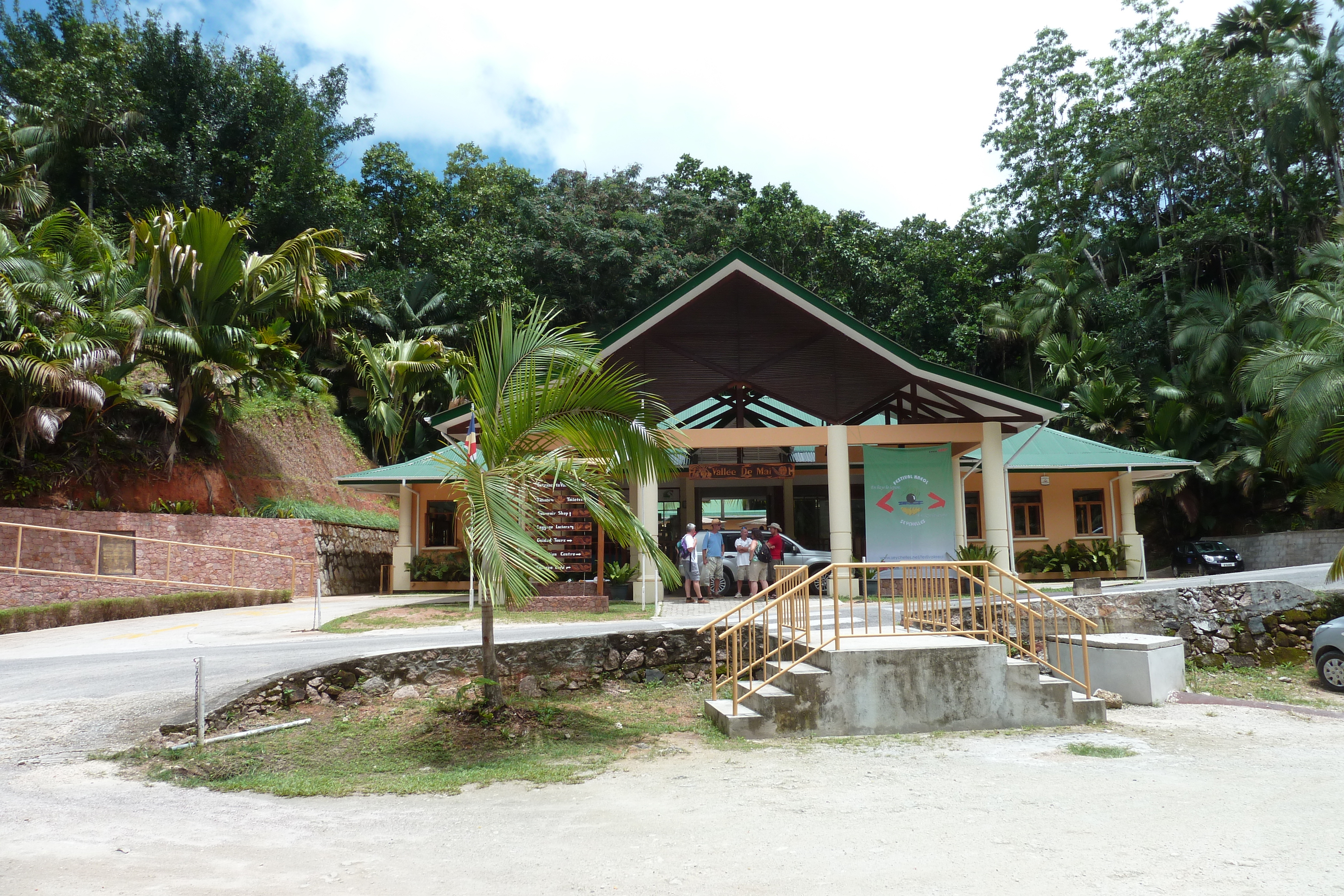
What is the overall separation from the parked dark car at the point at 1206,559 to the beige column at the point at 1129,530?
12.8ft

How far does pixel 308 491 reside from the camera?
28.2 meters

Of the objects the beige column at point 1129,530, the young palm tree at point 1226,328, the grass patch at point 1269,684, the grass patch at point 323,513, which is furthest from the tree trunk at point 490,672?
the young palm tree at point 1226,328

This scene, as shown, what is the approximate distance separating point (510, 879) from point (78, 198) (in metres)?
35.8

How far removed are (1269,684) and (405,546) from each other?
1900 centimetres

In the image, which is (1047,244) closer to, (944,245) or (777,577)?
(944,245)

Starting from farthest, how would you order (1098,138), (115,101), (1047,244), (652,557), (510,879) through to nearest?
(1047,244)
(1098,138)
(115,101)
(652,557)
(510,879)

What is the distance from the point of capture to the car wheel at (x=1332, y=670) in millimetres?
11609

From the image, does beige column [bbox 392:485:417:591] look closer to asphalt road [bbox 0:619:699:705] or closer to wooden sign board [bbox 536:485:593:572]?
wooden sign board [bbox 536:485:593:572]

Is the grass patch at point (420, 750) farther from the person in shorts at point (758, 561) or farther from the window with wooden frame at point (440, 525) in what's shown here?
the window with wooden frame at point (440, 525)

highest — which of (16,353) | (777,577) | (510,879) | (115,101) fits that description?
(115,101)

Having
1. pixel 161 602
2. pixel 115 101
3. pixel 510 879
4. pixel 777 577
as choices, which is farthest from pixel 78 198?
pixel 510 879

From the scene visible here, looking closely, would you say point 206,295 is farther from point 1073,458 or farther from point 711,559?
point 1073,458

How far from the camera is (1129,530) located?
2423 centimetres

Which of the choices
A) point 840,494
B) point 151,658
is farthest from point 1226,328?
point 151,658
